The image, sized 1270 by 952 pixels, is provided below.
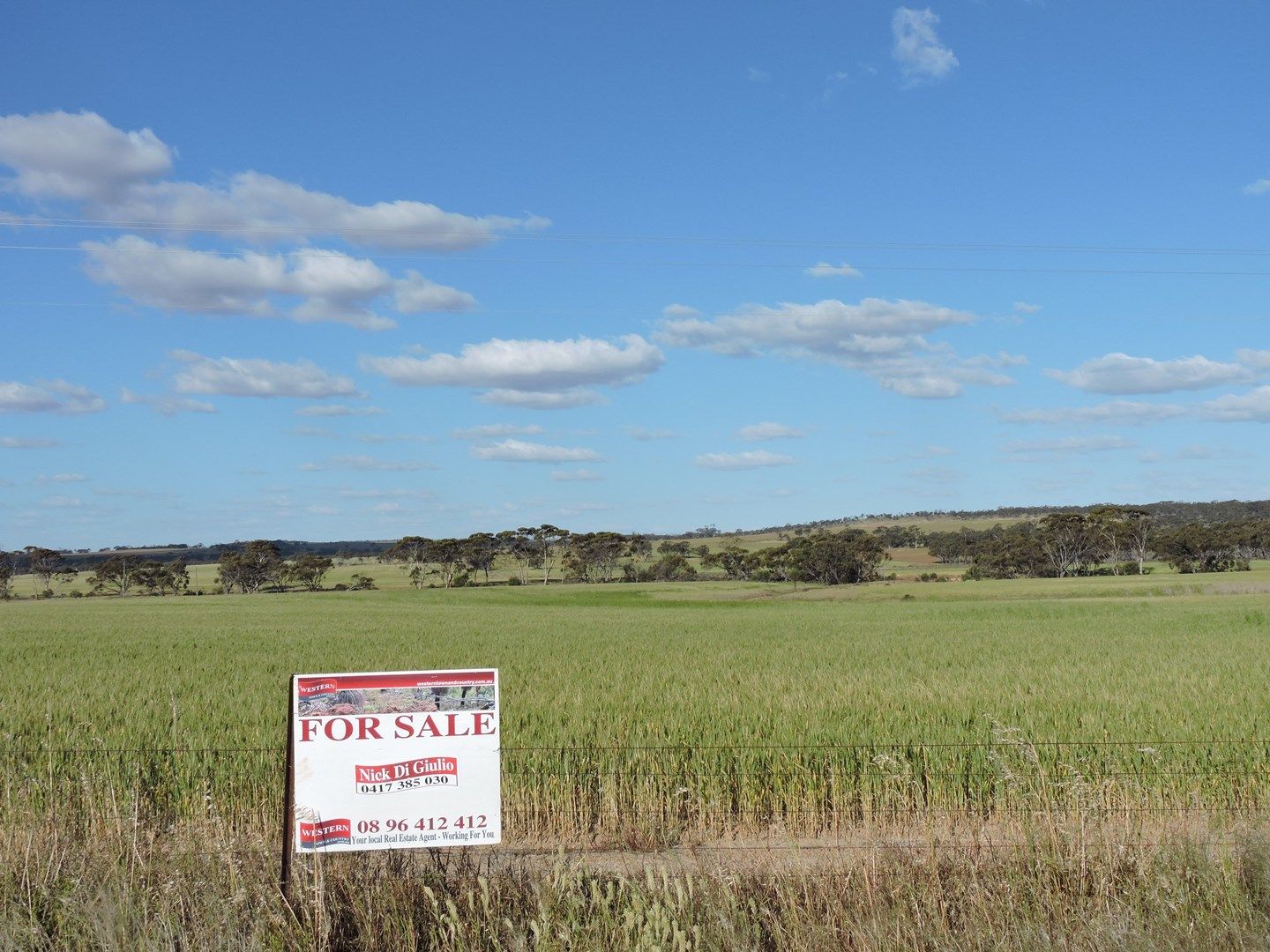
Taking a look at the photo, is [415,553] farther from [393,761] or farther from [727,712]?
[393,761]

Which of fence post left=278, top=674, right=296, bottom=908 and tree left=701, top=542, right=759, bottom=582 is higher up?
fence post left=278, top=674, right=296, bottom=908

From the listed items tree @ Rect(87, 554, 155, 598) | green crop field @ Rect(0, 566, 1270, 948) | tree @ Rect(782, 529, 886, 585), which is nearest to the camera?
green crop field @ Rect(0, 566, 1270, 948)

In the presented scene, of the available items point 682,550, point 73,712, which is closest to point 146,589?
point 682,550

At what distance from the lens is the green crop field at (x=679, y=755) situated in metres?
6.68

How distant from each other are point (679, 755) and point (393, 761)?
6.49m

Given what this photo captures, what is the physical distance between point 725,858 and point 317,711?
13.2 ft

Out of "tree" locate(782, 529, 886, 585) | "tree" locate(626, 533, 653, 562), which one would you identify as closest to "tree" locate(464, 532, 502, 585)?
"tree" locate(626, 533, 653, 562)

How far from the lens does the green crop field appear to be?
6.68 metres

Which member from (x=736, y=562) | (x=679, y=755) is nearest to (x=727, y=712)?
(x=679, y=755)

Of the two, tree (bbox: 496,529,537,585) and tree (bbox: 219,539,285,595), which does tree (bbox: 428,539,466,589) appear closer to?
tree (bbox: 496,529,537,585)

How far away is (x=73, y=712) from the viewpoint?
1658cm

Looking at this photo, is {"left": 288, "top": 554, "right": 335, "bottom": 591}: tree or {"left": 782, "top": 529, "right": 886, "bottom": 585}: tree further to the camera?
{"left": 288, "top": 554, "right": 335, "bottom": 591}: tree

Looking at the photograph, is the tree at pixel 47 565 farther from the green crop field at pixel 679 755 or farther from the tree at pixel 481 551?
the green crop field at pixel 679 755

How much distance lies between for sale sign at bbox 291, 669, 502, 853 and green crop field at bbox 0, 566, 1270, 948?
551 millimetres
